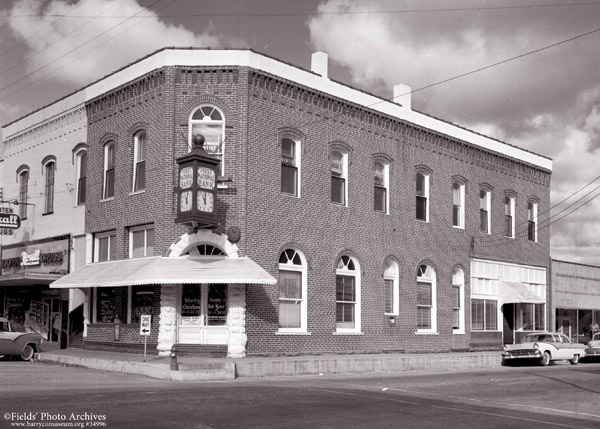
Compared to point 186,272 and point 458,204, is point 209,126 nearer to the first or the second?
point 186,272

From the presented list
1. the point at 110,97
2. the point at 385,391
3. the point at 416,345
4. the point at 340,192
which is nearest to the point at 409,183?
the point at 340,192

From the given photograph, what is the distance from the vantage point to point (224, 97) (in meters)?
24.3

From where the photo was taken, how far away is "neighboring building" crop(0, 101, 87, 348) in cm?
2859

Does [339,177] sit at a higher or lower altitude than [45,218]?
higher

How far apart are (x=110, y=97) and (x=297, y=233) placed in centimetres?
847

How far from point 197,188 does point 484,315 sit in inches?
707

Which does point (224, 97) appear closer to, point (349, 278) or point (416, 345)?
point (349, 278)

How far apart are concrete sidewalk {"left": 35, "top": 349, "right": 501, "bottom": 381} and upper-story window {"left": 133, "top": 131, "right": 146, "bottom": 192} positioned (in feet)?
18.6

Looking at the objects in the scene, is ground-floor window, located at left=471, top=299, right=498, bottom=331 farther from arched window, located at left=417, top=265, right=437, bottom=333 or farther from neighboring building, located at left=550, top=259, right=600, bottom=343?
neighboring building, located at left=550, top=259, right=600, bottom=343

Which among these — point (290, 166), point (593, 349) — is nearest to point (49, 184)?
point (290, 166)

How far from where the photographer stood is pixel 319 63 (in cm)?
2786

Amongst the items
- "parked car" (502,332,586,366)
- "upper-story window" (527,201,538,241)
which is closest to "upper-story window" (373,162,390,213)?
"parked car" (502,332,586,366)

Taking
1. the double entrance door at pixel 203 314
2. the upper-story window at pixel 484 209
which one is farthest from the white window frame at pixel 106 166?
the upper-story window at pixel 484 209

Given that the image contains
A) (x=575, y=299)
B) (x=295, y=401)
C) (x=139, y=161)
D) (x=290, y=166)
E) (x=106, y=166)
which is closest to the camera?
(x=295, y=401)
